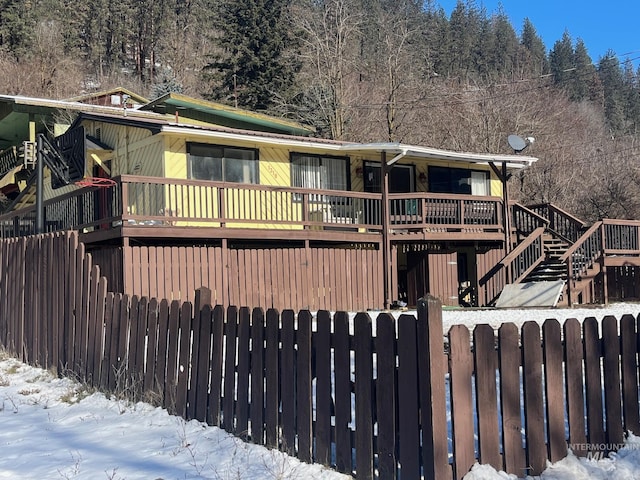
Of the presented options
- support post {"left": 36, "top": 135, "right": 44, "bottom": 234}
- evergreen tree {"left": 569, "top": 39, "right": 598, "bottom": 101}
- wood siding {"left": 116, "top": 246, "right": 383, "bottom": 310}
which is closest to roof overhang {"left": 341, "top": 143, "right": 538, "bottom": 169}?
wood siding {"left": 116, "top": 246, "right": 383, "bottom": 310}

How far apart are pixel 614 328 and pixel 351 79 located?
3761 centimetres

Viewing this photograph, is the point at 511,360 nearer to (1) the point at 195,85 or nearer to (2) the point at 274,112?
(2) the point at 274,112

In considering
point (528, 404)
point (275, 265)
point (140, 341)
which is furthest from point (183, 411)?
point (275, 265)

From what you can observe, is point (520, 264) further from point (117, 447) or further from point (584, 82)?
point (584, 82)

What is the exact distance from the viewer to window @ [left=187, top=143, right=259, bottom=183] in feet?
54.6

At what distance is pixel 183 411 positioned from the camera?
6.23 metres

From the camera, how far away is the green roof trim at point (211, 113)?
73.0 ft

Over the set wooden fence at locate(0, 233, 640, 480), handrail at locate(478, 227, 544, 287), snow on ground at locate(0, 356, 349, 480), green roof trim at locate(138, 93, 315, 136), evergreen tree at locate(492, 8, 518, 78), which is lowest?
snow on ground at locate(0, 356, 349, 480)

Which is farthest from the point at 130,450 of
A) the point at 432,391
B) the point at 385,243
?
the point at 385,243

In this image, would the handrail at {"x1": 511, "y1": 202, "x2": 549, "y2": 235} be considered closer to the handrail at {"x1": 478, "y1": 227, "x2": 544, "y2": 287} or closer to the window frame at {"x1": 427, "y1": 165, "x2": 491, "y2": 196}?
the handrail at {"x1": 478, "y1": 227, "x2": 544, "y2": 287}

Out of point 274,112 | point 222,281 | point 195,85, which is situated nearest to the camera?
point 222,281

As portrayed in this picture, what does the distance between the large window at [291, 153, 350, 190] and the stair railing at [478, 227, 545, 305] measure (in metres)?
5.27

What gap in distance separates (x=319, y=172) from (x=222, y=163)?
344cm

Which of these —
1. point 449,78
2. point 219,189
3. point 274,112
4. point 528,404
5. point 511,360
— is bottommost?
point 528,404
